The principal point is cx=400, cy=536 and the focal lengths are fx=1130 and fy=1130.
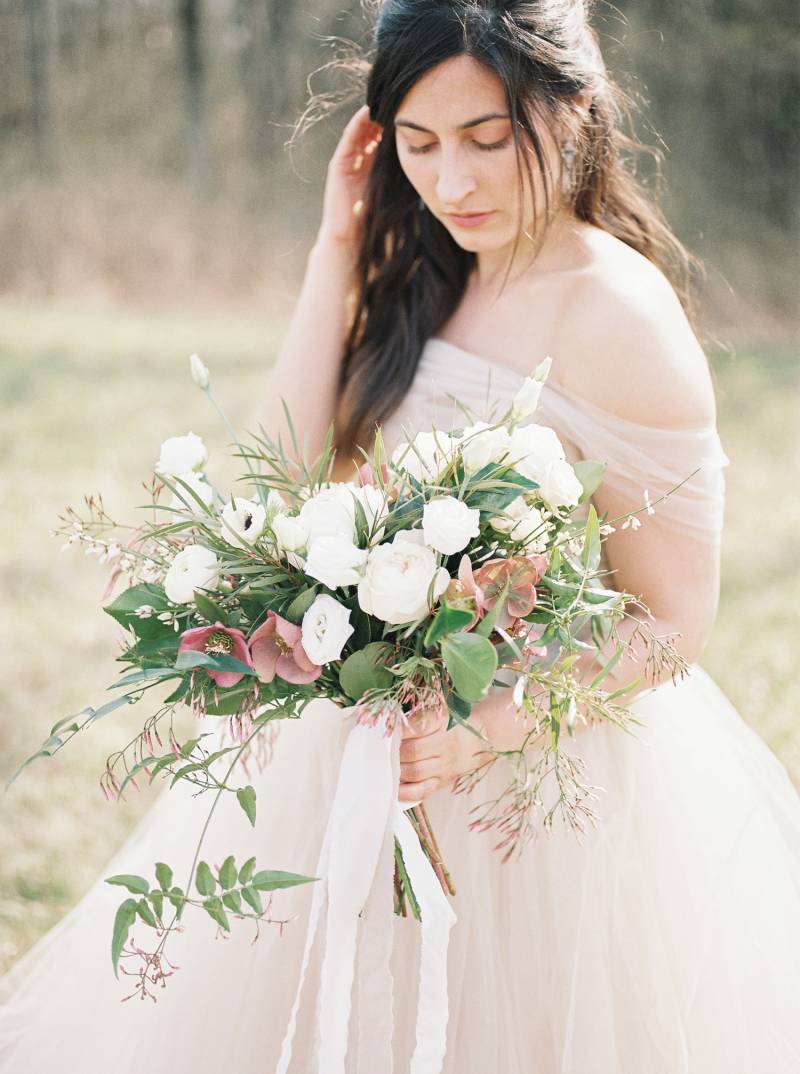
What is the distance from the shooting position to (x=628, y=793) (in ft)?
6.88

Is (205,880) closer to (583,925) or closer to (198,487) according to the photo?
(198,487)

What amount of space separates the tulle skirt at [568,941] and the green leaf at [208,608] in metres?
0.66

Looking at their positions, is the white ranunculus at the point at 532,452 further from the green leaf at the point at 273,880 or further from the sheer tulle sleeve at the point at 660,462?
the green leaf at the point at 273,880

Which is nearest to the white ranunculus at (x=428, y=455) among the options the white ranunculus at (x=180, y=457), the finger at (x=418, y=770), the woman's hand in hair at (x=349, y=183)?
the white ranunculus at (x=180, y=457)

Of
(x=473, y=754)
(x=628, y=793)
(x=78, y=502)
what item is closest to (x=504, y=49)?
(x=473, y=754)

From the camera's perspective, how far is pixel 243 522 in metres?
1.50

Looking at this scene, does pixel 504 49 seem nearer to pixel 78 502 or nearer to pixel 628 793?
pixel 628 793

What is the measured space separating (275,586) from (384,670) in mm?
189

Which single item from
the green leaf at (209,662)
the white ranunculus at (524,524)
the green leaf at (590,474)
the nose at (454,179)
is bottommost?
the green leaf at (209,662)

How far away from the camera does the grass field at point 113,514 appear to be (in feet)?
11.7

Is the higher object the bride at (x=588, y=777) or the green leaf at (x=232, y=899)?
the bride at (x=588, y=777)

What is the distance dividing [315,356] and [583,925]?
1.30 metres

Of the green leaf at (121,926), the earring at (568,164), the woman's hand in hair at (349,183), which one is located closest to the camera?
the green leaf at (121,926)

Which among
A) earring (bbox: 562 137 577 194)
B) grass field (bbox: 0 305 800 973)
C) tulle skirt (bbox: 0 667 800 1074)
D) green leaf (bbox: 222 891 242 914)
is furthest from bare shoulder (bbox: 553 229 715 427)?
grass field (bbox: 0 305 800 973)
